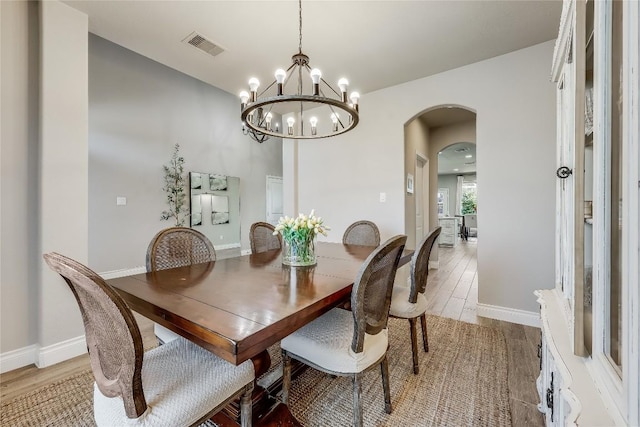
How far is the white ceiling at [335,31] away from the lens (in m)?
2.24

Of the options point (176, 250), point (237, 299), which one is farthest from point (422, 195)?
point (237, 299)

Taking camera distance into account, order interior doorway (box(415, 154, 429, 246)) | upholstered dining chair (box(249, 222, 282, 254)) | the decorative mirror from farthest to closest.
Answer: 1. the decorative mirror
2. interior doorway (box(415, 154, 429, 246))
3. upholstered dining chair (box(249, 222, 282, 254))

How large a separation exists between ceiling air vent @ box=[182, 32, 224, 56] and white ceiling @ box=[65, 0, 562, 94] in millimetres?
60

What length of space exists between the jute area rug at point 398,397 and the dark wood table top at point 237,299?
691mm

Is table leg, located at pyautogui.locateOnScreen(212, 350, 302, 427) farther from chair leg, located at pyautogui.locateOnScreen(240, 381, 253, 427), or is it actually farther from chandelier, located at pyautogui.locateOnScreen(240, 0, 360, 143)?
chandelier, located at pyautogui.locateOnScreen(240, 0, 360, 143)

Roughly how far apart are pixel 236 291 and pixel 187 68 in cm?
306

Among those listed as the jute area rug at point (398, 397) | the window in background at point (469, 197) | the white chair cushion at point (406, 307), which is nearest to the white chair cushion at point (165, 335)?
the jute area rug at point (398, 397)

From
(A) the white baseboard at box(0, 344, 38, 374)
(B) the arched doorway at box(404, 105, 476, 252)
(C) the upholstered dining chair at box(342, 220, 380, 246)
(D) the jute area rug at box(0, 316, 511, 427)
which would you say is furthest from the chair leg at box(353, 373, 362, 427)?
(B) the arched doorway at box(404, 105, 476, 252)

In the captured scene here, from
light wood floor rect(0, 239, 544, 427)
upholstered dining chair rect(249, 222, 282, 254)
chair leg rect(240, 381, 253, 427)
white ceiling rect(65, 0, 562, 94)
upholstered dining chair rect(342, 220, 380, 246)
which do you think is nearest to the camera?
chair leg rect(240, 381, 253, 427)

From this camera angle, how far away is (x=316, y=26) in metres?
2.46

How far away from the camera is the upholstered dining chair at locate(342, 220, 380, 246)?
2.84 metres

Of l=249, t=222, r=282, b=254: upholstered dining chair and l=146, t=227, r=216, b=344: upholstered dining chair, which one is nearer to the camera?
l=146, t=227, r=216, b=344: upholstered dining chair

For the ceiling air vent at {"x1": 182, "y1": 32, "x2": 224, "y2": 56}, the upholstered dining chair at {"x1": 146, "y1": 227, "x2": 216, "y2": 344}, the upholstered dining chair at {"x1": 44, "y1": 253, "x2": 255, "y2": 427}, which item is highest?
the ceiling air vent at {"x1": 182, "y1": 32, "x2": 224, "y2": 56}

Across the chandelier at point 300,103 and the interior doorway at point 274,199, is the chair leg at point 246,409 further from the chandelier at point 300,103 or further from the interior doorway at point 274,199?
the interior doorway at point 274,199
